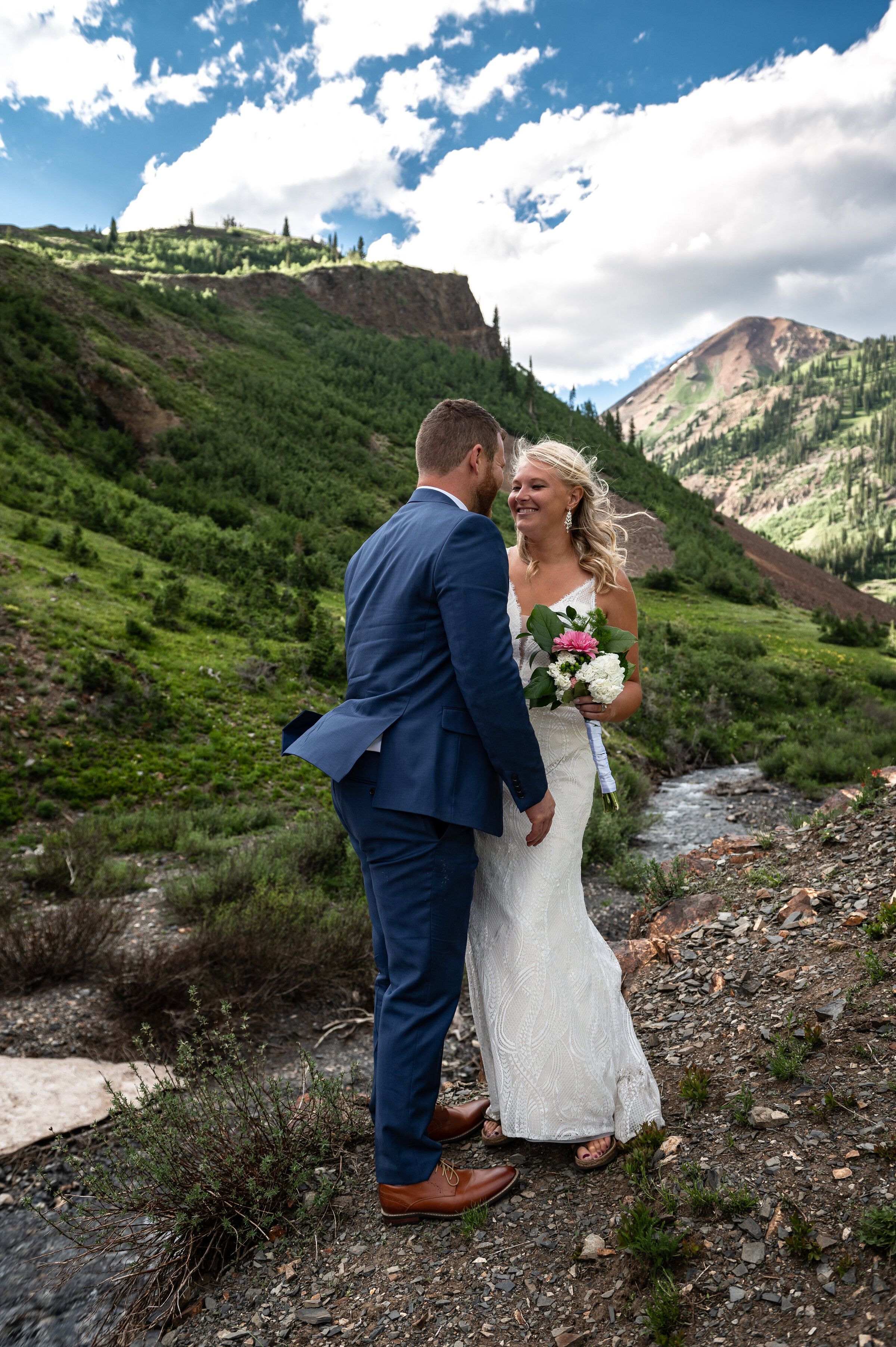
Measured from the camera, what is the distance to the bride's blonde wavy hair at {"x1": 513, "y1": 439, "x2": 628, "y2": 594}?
3.09 metres

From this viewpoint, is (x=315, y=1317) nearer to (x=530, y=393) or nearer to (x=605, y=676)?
(x=605, y=676)

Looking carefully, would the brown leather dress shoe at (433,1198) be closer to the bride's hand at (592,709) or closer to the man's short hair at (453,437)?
the bride's hand at (592,709)

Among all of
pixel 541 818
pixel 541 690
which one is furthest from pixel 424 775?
pixel 541 690

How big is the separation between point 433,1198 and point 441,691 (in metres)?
1.80

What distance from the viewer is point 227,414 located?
3519 cm

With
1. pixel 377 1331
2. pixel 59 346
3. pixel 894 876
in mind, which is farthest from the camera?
pixel 59 346

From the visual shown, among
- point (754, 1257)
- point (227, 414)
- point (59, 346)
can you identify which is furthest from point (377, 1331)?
point (227, 414)

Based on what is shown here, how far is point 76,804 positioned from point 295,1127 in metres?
7.42

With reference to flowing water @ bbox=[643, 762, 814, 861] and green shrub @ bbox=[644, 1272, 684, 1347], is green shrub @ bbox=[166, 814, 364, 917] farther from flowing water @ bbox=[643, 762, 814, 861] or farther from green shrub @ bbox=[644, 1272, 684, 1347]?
green shrub @ bbox=[644, 1272, 684, 1347]

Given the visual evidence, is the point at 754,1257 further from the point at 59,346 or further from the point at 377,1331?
the point at 59,346

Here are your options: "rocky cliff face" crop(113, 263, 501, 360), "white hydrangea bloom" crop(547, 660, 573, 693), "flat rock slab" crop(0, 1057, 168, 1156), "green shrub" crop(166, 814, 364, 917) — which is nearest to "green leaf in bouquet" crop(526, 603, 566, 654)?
"white hydrangea bloom" crop(547, 660, 573, 693)

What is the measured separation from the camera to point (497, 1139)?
2.96 meters

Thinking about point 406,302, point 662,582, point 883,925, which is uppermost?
point 406,302

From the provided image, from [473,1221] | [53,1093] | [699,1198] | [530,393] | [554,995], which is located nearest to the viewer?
[699,1198]
